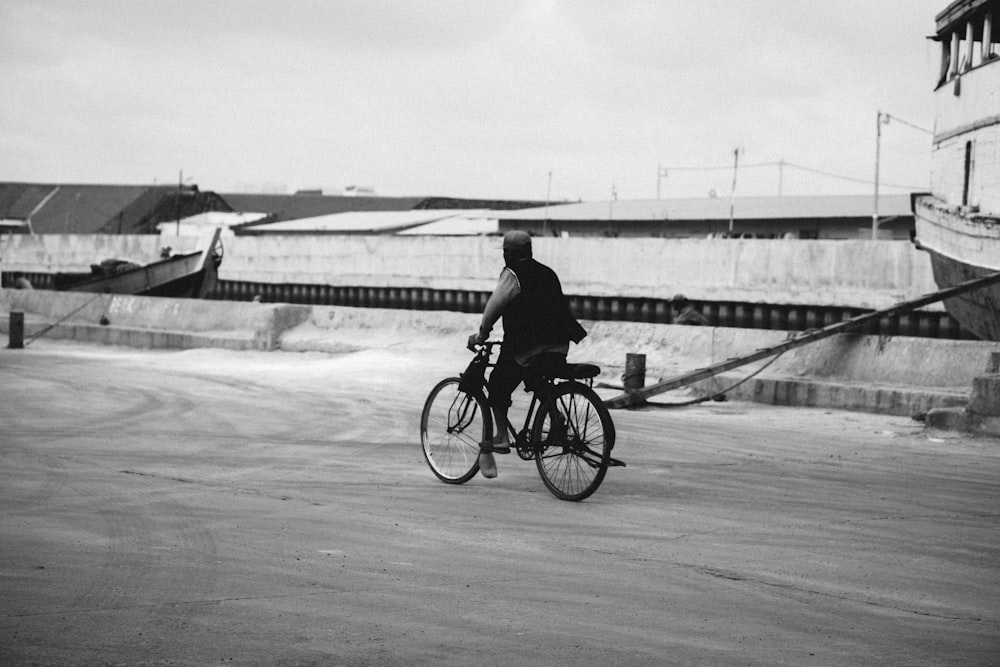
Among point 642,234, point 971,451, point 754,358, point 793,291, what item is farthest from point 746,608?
point 642,234

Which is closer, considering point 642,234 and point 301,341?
point 301,341

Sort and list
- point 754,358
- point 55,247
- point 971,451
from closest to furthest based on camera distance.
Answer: point 971,451, point 754,358, point 55,247

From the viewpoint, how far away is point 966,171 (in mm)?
20656

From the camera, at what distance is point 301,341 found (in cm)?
2342

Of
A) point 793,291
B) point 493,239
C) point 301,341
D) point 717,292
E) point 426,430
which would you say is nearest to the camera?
point 426,430

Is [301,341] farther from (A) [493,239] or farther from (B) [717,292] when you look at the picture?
(A) [493,239]

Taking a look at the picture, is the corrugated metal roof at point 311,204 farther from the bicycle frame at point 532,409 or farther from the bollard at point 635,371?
the bicycle frame at point 532,409

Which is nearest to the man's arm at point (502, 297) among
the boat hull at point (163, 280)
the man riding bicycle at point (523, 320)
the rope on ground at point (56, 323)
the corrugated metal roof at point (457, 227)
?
the man riding bicycle at point (523, 320)

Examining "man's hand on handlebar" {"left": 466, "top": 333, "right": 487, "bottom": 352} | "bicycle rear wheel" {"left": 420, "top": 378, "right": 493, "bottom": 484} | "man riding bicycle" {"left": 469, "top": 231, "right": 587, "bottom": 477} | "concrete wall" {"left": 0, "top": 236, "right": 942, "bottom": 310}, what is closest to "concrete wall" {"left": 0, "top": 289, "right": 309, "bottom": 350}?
"concrete wall" {"left": 0, "top": 236, "right": 942, "bottom": 310}

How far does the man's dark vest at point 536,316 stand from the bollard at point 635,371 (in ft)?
23.2

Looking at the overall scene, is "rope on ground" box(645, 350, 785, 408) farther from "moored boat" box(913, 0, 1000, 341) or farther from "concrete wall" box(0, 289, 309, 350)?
"concrete wall" box(0, 289, 309, 350)

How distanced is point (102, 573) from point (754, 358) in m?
10.3

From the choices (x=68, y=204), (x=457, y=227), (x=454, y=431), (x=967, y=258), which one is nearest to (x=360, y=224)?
(x=457, y=227)

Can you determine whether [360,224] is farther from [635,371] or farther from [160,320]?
[635,371]
